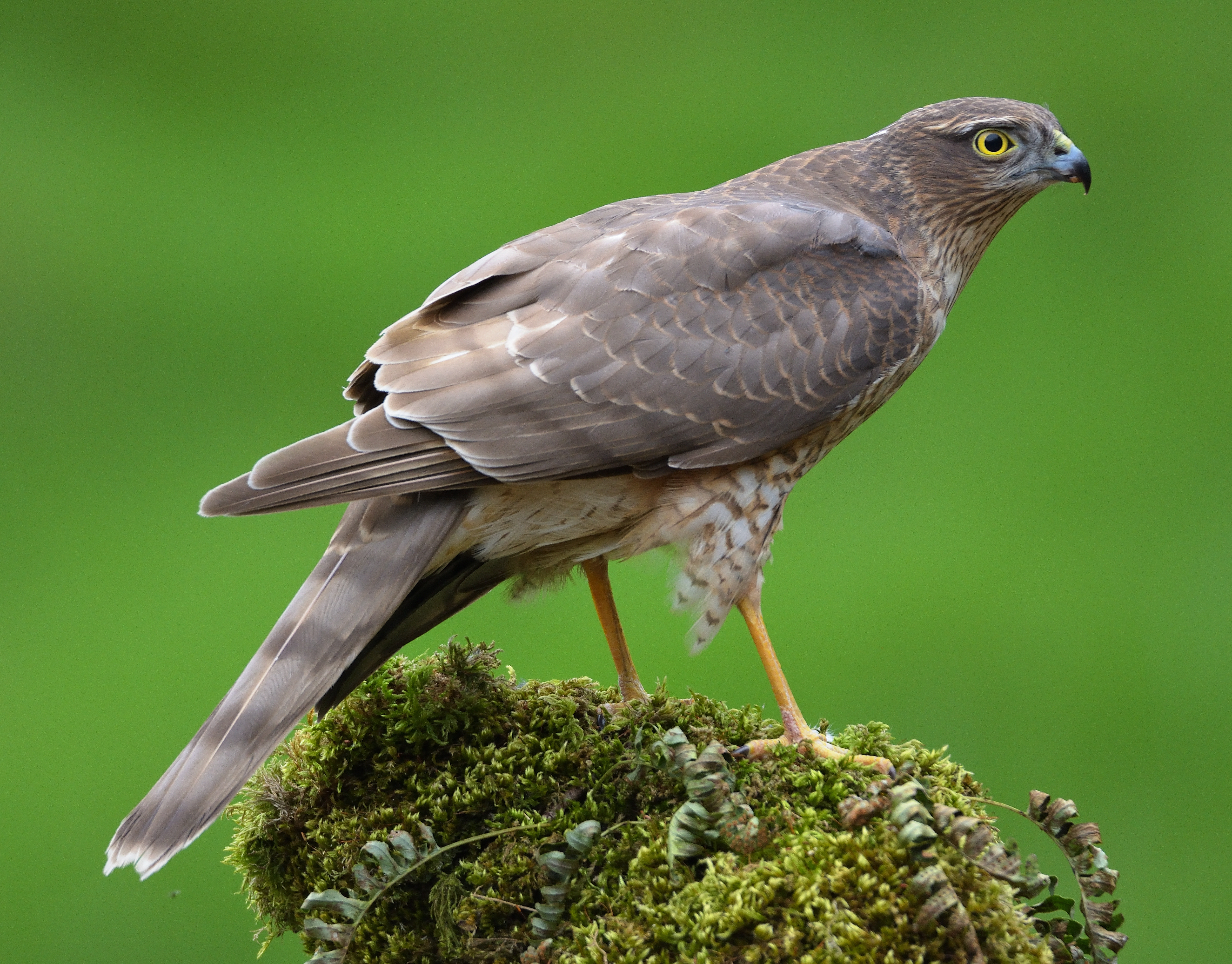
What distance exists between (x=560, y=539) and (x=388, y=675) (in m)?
0.50

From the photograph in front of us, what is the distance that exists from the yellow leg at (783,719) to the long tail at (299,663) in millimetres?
786

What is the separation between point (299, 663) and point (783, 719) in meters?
1.11

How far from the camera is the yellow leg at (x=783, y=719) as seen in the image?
2.32 m

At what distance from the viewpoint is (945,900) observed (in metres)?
1.74

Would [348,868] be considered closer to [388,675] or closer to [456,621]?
[388,675]

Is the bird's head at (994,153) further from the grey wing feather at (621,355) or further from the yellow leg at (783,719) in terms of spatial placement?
the yellow leg at (783,719)

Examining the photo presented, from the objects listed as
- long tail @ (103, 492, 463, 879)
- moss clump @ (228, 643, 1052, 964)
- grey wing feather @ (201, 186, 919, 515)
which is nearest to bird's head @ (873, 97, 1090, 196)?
grey wing feather @ (201, 186, 919, 515)

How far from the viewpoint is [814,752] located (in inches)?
91.4

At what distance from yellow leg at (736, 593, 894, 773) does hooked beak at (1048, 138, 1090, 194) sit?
55.0 inches

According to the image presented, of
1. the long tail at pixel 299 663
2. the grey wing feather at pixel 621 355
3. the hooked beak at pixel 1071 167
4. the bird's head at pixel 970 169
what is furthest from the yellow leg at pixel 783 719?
the hooked beak at pixel 1071 167

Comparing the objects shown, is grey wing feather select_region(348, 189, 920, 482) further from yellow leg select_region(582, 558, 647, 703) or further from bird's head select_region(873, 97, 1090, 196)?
yellow leg select_region(582, 558, 647, 703)

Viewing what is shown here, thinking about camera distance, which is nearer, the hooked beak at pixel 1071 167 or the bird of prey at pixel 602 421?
the bird of prey at pixel 602 421

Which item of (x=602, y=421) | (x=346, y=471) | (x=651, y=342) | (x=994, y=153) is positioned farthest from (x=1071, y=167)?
(x=346, y=471)

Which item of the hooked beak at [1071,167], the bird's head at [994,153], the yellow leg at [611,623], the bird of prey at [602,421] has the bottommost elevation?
the yellow leg at [611,623]
